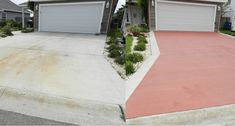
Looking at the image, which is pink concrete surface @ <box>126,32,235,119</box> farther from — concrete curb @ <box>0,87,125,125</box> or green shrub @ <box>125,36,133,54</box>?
green shrub @ <box>125,36,133,54</box>

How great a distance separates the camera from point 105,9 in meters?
15.2

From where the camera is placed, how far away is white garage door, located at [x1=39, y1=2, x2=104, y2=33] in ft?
51.1

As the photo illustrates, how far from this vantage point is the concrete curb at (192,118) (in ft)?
14.3

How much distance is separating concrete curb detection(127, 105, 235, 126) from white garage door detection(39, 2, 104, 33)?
463 inches

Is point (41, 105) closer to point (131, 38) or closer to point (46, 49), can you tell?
point (46, 49)

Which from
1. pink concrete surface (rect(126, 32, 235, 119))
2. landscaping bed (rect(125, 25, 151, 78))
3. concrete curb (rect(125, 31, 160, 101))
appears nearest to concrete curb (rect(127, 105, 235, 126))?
pink concrete surface (rect(126, 32, 235, 119))

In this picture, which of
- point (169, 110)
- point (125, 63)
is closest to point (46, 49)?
point (125, 63)

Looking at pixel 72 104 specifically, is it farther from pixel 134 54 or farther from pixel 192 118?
pixel 134 54

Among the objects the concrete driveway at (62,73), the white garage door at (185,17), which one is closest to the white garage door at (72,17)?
the white garage door at (185,17)

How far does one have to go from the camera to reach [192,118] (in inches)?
180

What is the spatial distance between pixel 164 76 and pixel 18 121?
4343mm

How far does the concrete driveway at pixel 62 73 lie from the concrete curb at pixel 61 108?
0.81 feet

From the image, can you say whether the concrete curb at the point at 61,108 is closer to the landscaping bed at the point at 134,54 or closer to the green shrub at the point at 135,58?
the landscaping bed at the point at 134,54

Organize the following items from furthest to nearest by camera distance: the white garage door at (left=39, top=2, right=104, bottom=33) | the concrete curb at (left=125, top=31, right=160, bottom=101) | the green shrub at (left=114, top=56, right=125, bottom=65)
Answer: the white garage door at (left=39, top=2, right=104, bottom=33) → the green shrub at (left=114, top=56, right=125, bottom=65) → the concrete curb at (left=125, top=31, right=160, bottom=101)
